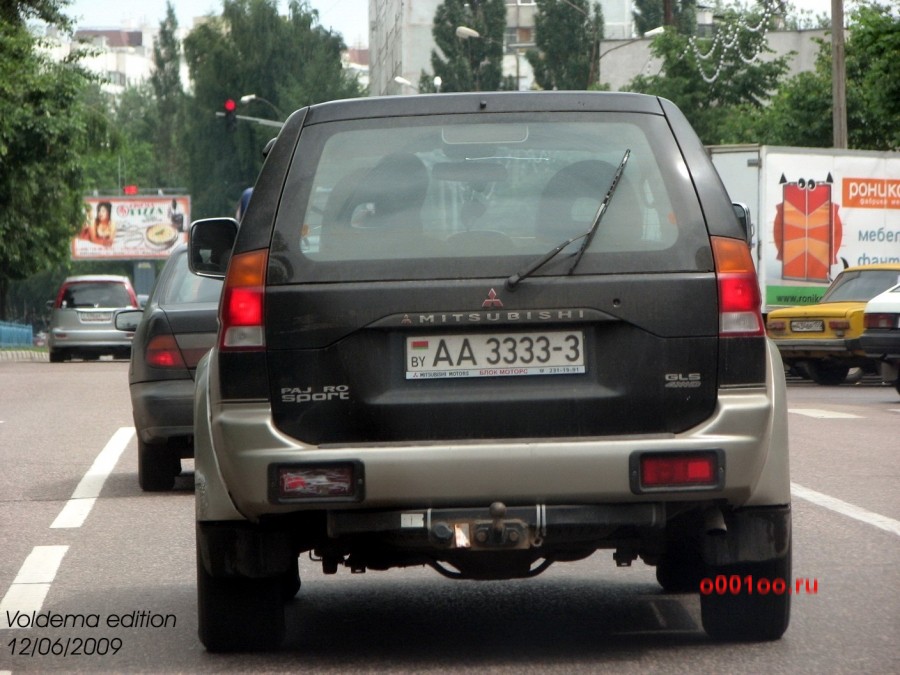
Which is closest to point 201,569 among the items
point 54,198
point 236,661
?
point 236,661

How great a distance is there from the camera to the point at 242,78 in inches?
3194

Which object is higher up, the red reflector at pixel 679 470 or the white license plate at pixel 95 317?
the red reflector at pixel 679 470

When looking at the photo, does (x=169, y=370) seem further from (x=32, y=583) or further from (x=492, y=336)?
(x=492, y=336)

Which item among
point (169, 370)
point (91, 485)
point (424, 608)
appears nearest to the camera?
point (424, 608)

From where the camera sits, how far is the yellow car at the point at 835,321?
80.8 ft

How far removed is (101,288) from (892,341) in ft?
71.4

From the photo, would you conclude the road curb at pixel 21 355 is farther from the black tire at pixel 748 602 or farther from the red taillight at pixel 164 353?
the black tire at pixel 748 602

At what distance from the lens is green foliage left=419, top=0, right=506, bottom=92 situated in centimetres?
9231

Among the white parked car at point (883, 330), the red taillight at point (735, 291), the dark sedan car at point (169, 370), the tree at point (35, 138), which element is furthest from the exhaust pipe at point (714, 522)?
the tree at point (35, 138)

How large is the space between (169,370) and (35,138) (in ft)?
110

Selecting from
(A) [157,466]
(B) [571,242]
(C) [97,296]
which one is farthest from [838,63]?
(B) [571,242]

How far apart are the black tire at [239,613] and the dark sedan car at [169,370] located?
205 inches

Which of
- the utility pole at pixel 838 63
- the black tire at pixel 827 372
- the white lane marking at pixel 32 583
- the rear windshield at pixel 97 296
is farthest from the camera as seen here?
the rear windshield at pixel 97 296

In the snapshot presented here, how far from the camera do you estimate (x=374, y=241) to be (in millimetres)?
A: 5391
